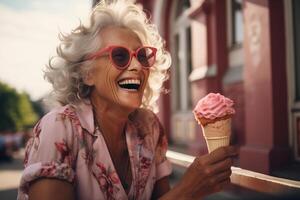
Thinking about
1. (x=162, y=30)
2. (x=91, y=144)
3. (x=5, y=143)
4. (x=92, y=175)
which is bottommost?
(x=5, y=143)

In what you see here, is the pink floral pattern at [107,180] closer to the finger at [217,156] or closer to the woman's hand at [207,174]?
the woman's hand at [207,174]

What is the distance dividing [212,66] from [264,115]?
2071mm

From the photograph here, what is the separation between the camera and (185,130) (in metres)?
9.02

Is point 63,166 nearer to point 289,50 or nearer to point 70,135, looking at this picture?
point 70,135

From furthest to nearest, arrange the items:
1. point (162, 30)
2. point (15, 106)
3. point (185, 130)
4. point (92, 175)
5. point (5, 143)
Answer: point (15, 106)
point (5, 143)
point (162, 30)
point (185, 130)
point (92, 175)

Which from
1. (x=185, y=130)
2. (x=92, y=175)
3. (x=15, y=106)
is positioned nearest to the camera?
(x=92, y=175)

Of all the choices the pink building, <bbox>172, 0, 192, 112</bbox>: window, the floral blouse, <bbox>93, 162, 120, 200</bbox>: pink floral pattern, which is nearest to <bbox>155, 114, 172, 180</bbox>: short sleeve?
the floral blouse

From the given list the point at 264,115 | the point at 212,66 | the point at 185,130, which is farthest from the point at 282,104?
the point at 185,130

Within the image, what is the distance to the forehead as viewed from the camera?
221cm

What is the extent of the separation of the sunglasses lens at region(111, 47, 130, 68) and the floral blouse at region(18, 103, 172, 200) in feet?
0.97

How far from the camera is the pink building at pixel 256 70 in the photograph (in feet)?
16.2

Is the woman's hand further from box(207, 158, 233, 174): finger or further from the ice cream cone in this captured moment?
the ice cream cone

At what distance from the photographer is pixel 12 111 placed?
187 ft

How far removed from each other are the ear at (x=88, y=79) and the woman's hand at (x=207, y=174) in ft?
2.58
